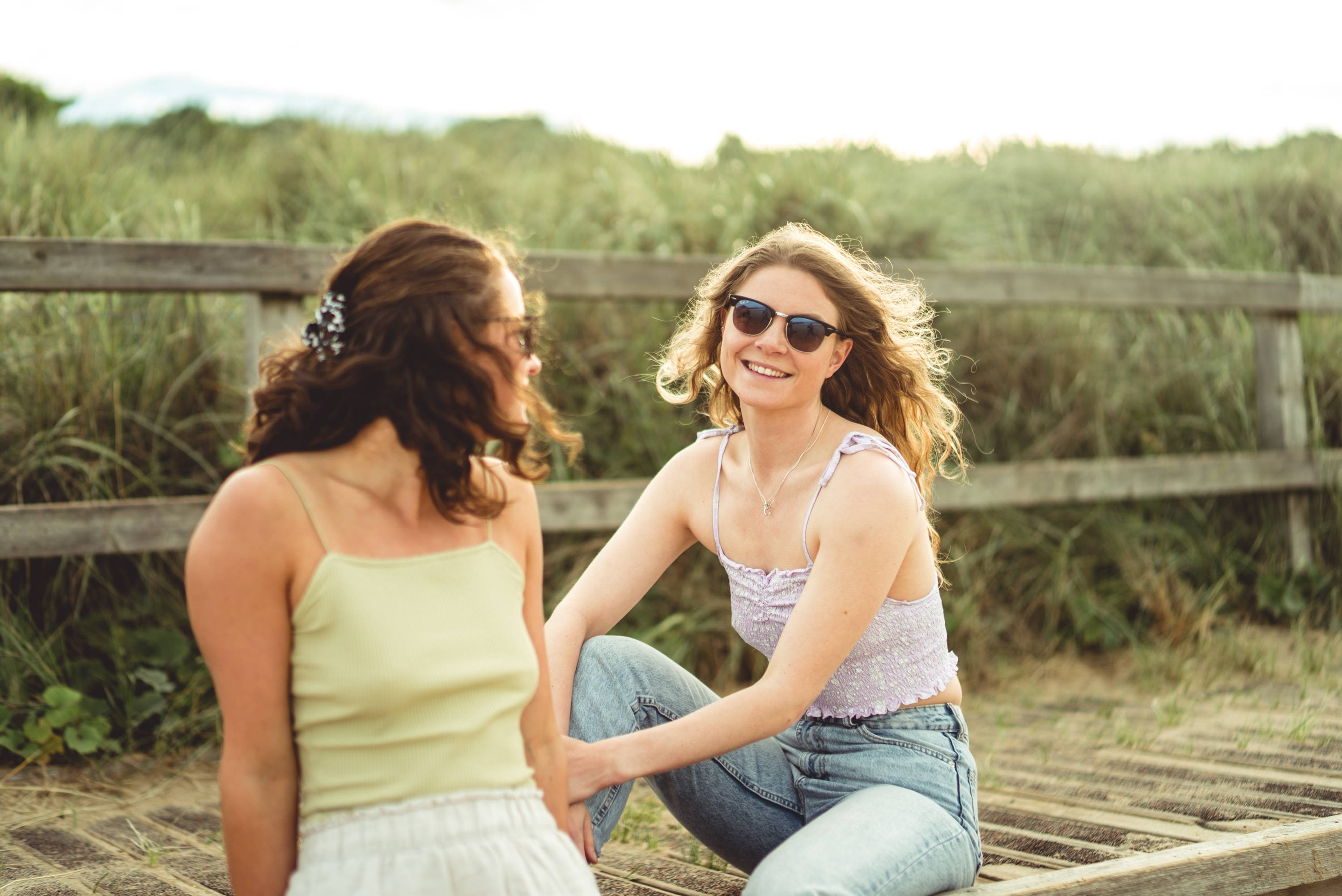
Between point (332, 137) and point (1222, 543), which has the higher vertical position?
point (332, 137)

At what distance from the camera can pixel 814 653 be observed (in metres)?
2.08

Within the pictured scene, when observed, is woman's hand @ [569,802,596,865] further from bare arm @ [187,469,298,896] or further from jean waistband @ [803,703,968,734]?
bare arm @ [187,469,298,896]

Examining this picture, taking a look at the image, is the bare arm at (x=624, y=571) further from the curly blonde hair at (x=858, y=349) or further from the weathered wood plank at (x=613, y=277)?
the weathered wood plank at (x=613, y=277)

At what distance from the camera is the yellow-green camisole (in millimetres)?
1488

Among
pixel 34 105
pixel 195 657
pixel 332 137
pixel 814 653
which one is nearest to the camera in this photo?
pixel 814 653

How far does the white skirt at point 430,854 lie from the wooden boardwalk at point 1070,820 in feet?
3.06

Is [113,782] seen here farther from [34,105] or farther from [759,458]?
[34,105]

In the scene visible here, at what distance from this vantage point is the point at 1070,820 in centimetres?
289

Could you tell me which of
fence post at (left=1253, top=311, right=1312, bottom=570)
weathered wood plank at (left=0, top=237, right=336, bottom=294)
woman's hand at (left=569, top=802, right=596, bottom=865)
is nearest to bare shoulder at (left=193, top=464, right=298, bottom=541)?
woman's hand at (left=569, top=802, right=596, bottom=865)

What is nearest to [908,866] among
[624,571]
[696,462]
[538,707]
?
[538,707]

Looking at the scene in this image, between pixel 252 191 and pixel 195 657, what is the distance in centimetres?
366

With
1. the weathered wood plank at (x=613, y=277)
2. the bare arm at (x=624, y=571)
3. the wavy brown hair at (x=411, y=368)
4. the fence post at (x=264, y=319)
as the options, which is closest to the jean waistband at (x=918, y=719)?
the bare arm at (x=624, y=571)

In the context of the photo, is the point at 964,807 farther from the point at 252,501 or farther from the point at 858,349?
the point at 252,501

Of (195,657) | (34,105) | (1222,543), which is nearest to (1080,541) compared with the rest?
(1222,543)
